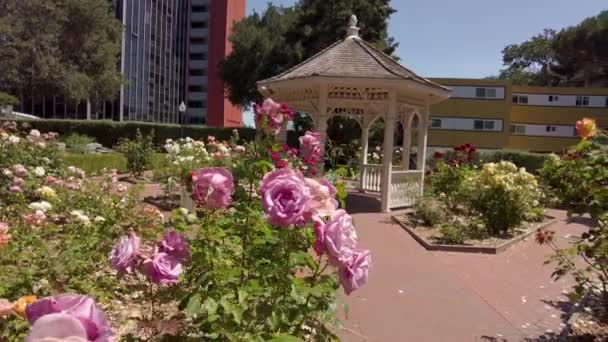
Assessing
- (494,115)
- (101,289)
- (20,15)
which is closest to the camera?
(101,289)

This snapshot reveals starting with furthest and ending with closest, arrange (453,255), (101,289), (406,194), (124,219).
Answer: (406,194) < (453,255) < (124,219) < (101,289)

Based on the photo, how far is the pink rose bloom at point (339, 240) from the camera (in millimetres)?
1720

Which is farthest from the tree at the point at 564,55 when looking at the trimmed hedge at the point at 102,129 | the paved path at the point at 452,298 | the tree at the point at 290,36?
the paved path at the point at 452,298

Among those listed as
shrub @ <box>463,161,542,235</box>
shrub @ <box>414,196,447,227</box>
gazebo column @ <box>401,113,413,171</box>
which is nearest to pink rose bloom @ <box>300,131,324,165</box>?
shrub @ <box>463,161,542,235</box>

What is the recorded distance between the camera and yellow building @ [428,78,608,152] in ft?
120

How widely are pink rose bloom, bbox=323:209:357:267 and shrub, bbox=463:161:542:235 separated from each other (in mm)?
7387

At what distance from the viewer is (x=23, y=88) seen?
27141mm

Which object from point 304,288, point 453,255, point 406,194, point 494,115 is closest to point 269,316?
point 304,288

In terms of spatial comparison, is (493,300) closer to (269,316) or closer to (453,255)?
(453,255)

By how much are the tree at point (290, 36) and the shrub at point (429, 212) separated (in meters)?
17.7

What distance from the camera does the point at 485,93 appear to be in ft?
121

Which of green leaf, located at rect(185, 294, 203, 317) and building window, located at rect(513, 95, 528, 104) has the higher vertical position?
building window, located at rect(513, 95, 528, 104)

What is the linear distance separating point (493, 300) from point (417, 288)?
788 millimetres

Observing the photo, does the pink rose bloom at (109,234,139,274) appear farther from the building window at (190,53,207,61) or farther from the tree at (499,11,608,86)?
the building window at (190,53,207,61)
